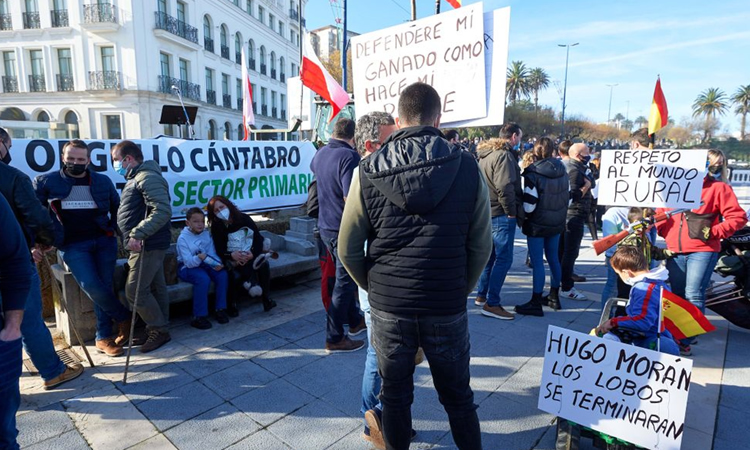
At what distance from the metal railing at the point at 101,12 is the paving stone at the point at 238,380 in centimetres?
3052

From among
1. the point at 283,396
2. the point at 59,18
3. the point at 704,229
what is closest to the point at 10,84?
the point at 59,18

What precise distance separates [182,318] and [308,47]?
4133mm

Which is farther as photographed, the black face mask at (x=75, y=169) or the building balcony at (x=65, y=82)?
the building balcony at (x=65, y=82)

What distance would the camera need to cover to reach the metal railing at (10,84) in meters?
28.4

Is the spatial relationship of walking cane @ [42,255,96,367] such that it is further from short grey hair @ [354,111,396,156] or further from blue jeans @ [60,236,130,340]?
short grey hair @ [354,111,396,156]

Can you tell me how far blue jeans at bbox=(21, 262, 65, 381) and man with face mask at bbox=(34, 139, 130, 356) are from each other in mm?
449

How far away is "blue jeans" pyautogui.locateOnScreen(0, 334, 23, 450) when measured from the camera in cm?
184

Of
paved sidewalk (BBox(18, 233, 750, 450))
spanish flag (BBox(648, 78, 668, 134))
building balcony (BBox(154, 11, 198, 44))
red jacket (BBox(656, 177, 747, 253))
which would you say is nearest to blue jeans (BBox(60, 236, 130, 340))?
paved sidewalk (BBox(18, 233, 750, 450))

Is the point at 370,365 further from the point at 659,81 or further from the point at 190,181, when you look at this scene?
the point at 659,81

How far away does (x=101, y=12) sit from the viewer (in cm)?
Result: 2689

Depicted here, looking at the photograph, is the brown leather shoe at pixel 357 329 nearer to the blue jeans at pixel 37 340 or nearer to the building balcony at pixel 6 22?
the blue jeans at pixel 37 340

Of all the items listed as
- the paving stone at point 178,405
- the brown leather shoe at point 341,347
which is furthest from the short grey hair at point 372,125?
the paving stone at point 178,405

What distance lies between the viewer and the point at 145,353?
3908 millimetres

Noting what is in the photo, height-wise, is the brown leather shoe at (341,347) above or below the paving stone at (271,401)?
above
